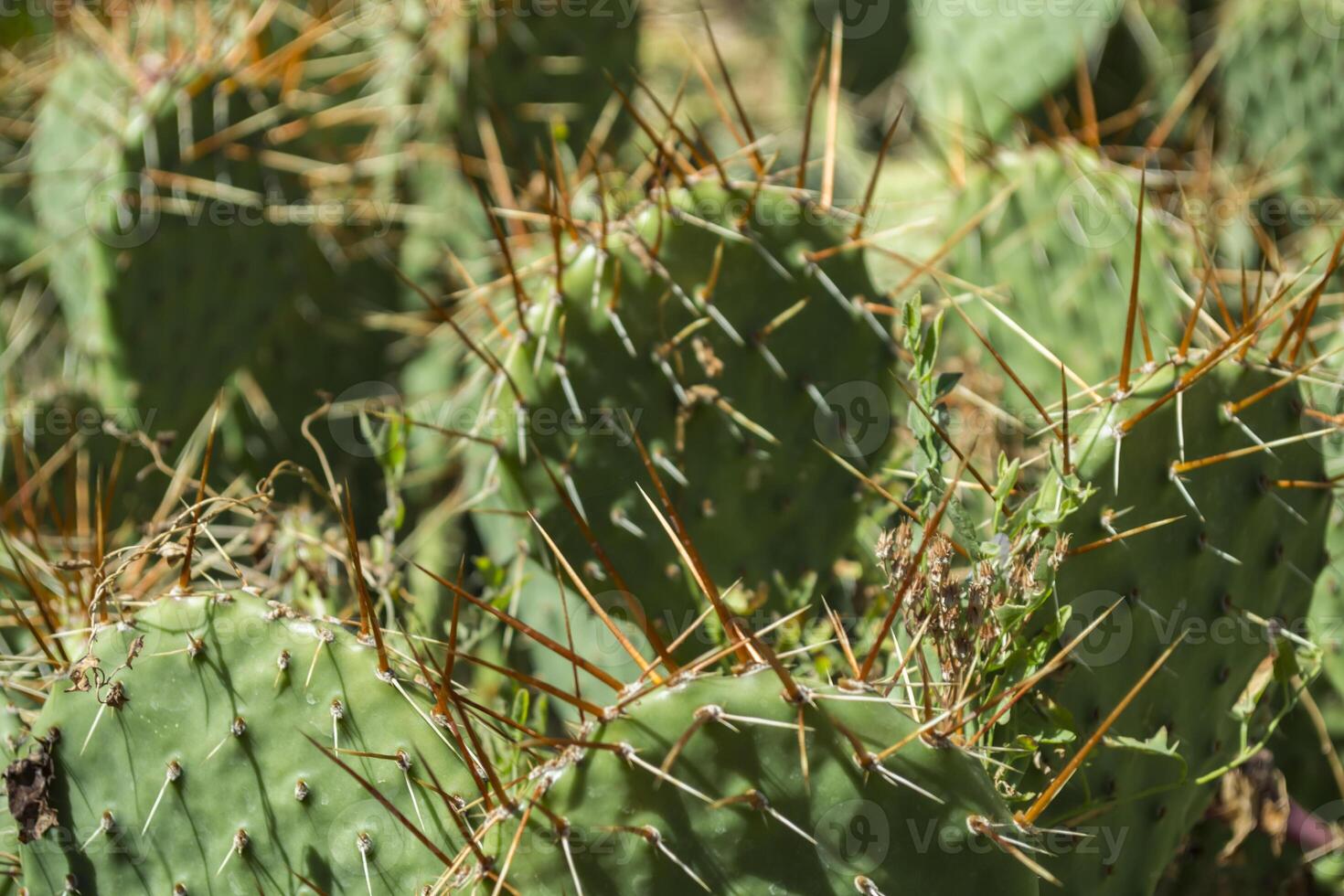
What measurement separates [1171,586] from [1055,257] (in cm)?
94

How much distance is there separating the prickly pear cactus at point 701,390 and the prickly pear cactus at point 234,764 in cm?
48

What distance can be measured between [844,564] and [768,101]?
13.1 ft

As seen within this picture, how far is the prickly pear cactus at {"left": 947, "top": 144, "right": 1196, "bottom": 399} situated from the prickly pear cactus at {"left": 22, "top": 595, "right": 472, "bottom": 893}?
1252mm

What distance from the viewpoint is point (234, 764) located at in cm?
118

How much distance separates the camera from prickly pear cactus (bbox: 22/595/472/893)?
3.83ft

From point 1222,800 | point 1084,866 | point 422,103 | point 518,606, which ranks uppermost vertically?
point 422,103

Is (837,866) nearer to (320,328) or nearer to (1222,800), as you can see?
(1222,800)

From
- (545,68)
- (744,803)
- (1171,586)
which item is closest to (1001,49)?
(545,68)

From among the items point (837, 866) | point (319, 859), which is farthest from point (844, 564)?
point (319, 859)

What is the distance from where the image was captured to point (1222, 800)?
166 cm

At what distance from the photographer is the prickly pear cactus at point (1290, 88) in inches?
114

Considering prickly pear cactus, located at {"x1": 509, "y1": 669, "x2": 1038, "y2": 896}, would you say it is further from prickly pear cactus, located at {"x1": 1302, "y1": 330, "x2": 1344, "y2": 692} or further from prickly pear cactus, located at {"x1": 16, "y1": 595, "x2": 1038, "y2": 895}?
prickly pear cactus, located at {"x1": 1302, "y1": 330, "x2": 1344, "y2": 692}

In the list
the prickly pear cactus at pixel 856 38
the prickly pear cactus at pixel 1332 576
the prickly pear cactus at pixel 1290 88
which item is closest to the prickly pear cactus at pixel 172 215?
the prickly pear cactus at pixel 1332 576

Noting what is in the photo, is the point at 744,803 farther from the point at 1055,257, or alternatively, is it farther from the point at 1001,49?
the point at 1001,49
